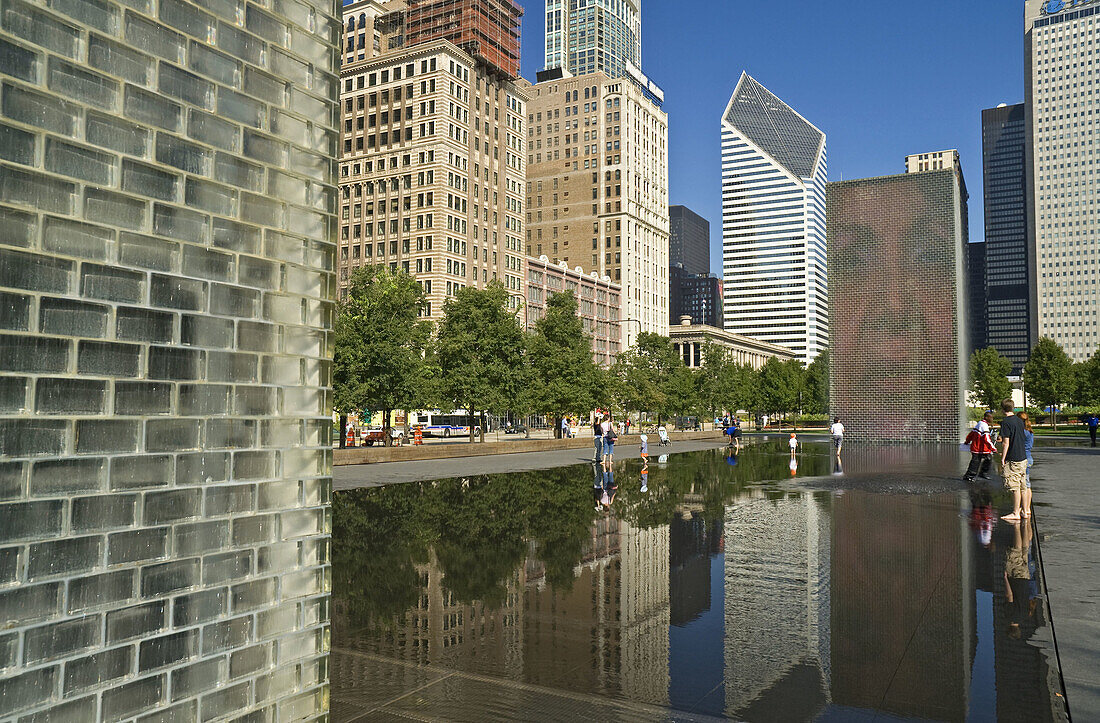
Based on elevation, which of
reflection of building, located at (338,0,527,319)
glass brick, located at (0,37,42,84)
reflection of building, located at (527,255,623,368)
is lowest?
glass brick, located at (0,37,42,84)

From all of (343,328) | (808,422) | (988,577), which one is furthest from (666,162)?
(988,577)

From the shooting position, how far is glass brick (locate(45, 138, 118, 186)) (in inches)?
117

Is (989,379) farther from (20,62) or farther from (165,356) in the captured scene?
(20,62)

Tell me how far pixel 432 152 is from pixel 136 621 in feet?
307

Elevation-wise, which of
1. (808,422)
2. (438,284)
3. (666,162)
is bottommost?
(808,422)

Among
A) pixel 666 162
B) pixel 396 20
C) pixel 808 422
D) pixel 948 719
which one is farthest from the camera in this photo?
pixel 666 162

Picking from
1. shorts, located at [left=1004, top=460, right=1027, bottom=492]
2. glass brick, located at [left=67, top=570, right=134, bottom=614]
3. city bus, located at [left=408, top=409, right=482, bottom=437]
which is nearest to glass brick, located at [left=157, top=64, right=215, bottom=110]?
glass brick, located at [left=67, top=570, right=134, bottom=614]

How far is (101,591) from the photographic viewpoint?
3.07 metres

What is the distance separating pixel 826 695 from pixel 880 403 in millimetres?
51096

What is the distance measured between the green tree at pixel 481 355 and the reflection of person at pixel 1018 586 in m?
35.4

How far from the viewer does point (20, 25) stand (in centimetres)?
283

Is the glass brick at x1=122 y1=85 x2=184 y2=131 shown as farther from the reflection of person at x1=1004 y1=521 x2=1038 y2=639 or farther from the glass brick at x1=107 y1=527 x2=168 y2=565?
the reflection of person at x1=1004 y1=521 x2=1038 y2=639

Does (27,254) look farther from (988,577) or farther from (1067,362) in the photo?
(1067,362)

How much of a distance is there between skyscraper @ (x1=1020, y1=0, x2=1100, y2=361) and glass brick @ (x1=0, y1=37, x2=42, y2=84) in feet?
710
